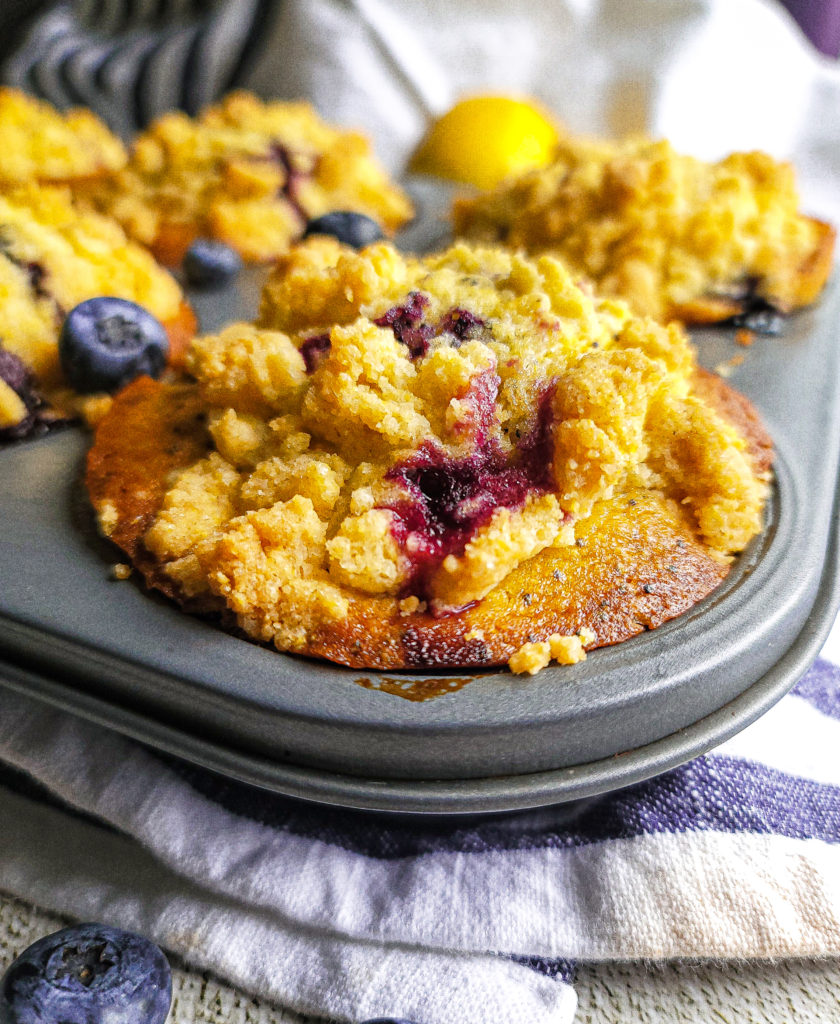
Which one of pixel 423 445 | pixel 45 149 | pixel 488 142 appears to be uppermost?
pixel 423 445

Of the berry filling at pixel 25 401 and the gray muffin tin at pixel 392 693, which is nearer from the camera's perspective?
the gray muffin tin at pixel 392 693

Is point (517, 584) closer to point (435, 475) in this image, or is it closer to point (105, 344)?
point (435, 475)

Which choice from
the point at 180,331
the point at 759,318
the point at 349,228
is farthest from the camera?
the point at 349,228

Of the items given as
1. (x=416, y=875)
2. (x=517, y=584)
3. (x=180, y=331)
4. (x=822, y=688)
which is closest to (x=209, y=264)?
(x=180, y=331)

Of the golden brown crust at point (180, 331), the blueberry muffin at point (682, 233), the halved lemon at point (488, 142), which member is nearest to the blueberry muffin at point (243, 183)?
the golden brown crust at point (180, 331)

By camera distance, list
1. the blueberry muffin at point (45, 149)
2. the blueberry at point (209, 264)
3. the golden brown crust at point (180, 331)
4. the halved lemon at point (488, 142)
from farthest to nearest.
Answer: the halved lemon at point (488, 142), the blueberry muffin at point (45, 149), the blueberry at point (209, 264), the golden brown crust at point (180, 331)

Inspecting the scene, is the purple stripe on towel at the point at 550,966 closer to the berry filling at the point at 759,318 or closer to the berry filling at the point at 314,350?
the berry filling at the point at 314,350

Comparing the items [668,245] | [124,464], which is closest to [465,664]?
[124,464]

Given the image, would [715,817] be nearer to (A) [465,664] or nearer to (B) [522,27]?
(A) [465,664]
